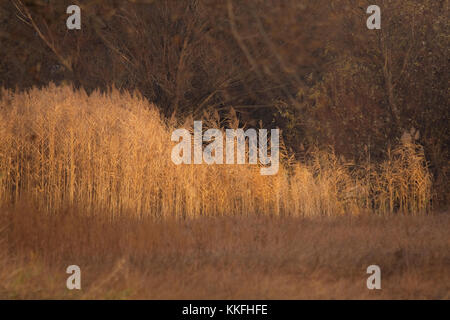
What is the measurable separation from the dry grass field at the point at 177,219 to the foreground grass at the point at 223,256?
0.08ft

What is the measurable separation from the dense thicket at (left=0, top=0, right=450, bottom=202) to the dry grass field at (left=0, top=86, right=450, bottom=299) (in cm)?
200

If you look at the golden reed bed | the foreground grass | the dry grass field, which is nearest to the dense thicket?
the golden reed bed

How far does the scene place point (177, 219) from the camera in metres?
9.27

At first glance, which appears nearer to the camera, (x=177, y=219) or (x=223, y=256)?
(x=223, y=256)

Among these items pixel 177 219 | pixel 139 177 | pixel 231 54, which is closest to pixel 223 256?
pixel 177 219

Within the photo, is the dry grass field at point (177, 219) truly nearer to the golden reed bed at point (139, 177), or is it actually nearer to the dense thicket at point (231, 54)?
the golden reed bed at point (139, 177)

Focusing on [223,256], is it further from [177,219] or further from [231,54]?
[231,54]

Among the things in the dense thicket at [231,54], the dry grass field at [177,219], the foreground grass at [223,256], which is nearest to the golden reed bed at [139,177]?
the dry grass field at [177,219]

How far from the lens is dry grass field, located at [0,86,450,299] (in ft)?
18.6

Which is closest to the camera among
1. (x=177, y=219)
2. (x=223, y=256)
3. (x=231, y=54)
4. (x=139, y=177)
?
(x=223, y=256)

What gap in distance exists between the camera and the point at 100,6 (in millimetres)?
16141

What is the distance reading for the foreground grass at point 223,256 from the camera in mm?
5410

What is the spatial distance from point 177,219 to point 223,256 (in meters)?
2.66
